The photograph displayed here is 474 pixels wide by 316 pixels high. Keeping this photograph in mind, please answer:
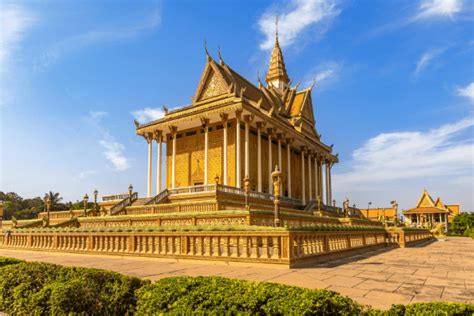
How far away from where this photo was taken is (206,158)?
99.9 ft

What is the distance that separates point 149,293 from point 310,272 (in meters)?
4.58

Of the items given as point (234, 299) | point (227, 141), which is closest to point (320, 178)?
point (227, 141)

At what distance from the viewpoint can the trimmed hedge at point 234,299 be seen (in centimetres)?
327

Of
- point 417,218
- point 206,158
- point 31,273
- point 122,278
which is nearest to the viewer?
point 122,278

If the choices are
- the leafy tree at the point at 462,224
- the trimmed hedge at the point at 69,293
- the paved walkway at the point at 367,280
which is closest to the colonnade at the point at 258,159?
the paved walkway at the point at 367,280

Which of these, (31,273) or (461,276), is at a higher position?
(31,273)

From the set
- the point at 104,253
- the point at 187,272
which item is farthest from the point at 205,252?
the point at 104,253

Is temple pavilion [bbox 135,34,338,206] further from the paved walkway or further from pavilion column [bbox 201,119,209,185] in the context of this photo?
the paved walkway

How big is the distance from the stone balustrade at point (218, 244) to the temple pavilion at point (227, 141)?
43.4ft

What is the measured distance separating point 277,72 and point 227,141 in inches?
904

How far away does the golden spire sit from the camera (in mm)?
50219

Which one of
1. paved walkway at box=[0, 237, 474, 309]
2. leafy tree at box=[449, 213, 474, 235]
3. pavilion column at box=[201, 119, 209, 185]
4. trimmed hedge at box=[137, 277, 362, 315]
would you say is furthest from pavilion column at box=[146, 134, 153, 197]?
leafy tree at box=[449, 213, 474, 235]

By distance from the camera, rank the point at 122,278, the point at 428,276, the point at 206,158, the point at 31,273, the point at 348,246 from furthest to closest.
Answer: the point at 206,158 < the point at 348,246 < the point at 428,276 < the point at 31,273 < the point at 122,278

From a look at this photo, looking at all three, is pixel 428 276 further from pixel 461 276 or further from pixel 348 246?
pixel 348 246
